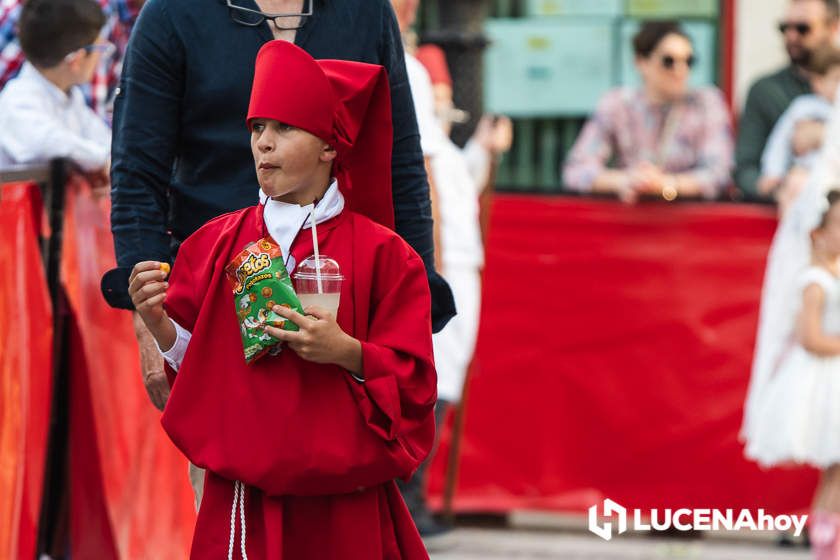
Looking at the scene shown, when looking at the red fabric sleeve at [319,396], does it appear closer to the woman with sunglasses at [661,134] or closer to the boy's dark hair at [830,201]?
the boy's dark hair at [830,201]

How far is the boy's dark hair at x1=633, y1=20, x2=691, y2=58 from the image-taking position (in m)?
8.66

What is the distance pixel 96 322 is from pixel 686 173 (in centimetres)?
351

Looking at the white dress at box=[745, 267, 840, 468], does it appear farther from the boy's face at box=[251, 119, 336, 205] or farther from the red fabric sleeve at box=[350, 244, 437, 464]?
the boy's face at box=[251, 119, 336, 205]

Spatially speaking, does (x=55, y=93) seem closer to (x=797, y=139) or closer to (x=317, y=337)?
(x=317, y=337)

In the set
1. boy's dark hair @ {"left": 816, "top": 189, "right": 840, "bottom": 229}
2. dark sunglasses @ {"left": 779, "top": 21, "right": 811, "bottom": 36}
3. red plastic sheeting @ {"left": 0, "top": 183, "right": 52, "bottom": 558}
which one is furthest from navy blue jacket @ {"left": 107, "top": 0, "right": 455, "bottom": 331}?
dark sunglasses @ {"left": 779, "top": 21, "right": 811, "bottom": 36}

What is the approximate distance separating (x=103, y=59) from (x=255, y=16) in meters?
2.65

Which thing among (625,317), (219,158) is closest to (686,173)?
(625,317)

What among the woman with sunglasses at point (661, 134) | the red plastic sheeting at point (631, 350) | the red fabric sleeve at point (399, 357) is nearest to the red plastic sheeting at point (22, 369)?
the red fabric sleeve at point (399, 357)

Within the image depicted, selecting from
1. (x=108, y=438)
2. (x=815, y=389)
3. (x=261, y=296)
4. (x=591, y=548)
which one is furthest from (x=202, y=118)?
(x=591, y=548)

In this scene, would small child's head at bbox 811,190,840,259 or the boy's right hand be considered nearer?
the boy's right hand

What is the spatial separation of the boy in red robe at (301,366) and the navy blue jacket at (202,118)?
1.29ft

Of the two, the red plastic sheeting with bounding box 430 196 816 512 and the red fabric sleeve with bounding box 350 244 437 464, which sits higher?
the red fabric sleeve with bounding box 350 244 437 464

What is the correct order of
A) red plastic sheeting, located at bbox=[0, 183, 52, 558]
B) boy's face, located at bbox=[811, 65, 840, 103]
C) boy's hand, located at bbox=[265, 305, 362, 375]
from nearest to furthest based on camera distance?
boy's hand, located at bbox=[265, 305, 362, 375], red plastic sheeting, located at bbox=[0, 183, 52, 558], boy's face, located at bbox=[811, 65, 840, 103]

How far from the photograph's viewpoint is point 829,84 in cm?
A: 844
